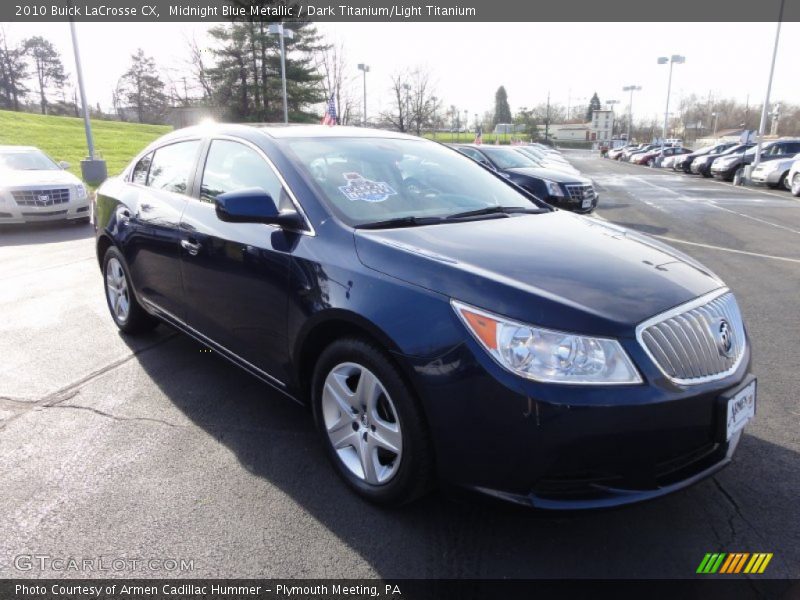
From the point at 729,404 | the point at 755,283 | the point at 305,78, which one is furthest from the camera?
the point at 305,78

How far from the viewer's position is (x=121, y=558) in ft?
7.34

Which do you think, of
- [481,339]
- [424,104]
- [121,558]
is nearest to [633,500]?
[481,339]

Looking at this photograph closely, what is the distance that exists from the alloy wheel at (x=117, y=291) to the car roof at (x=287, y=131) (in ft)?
4.35

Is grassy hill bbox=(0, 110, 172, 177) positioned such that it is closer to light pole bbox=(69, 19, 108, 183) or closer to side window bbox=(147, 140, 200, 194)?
light pole bbox=(69, 19, 108, 183)

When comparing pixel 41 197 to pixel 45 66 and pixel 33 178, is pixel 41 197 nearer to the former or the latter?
pixel 33 178

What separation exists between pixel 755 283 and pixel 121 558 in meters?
6.77

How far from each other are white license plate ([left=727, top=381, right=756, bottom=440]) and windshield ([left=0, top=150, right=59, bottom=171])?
42.3ft

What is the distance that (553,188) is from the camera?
10.3 meters

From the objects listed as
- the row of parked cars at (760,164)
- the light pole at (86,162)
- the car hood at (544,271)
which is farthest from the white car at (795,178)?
the light pole at (86,162)

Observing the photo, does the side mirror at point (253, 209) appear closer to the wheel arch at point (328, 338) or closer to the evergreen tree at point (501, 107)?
the wheel arch at point (328, 338)

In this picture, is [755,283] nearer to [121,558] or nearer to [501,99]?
[121,558]

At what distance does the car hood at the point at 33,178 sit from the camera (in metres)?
10.2

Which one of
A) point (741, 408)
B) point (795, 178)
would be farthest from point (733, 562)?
point (795, 178)

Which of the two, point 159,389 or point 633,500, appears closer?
point 633,500
